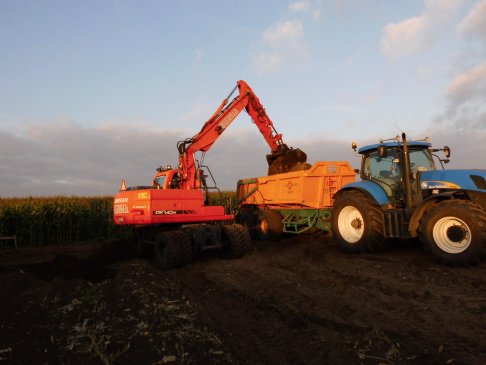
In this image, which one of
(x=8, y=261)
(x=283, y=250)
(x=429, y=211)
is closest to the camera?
(x=429, y=211)

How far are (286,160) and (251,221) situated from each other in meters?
2.44

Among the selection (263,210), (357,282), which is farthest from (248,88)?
(357,282)

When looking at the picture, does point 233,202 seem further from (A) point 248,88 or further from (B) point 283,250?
(B) point 283,250

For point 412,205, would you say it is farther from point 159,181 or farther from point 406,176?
point 159,181

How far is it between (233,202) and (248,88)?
7486 mm

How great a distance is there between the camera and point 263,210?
45.4 ft

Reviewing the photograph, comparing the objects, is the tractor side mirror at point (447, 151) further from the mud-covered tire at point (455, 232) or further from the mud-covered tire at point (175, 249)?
the mud-covered tire at point (175, 249)

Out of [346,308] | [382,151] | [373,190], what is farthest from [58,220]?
[346,308]

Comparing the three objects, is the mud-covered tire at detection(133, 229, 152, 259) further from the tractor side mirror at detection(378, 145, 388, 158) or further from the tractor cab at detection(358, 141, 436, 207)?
the tractor side mirror at detection(378, 145, 388, 158)

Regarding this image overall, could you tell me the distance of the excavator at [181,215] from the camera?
32.0 feet

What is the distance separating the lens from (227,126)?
45.1 feet

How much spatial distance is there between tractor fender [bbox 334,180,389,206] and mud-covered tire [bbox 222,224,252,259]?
2.89 metres

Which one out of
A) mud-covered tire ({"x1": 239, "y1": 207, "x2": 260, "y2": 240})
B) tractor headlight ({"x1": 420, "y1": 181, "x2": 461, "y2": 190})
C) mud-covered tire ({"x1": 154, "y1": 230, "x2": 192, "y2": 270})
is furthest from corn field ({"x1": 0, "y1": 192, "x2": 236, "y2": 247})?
tractor headlight ({"x1": 420, "y1": 181, "x2": 461, "y2": 190})

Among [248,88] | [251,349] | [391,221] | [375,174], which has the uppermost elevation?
[248,88]
